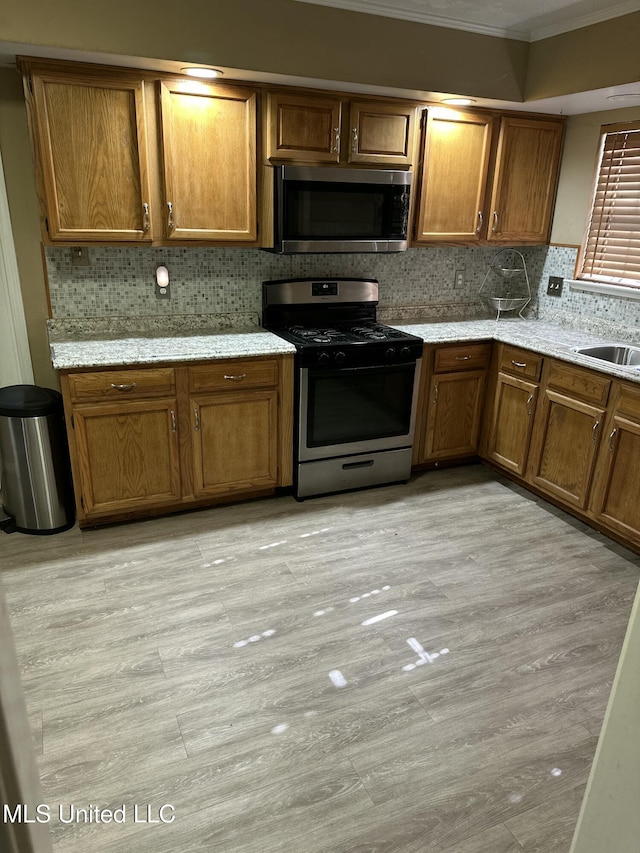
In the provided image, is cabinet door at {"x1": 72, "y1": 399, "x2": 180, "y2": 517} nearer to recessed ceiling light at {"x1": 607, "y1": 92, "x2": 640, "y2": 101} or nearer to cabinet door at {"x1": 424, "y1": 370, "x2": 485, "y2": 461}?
cabinet door at {"x1": 424, "y1": 370, "x2": 485, "y2": 461}

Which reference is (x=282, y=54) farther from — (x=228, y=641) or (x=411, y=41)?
(x=228, y=641)

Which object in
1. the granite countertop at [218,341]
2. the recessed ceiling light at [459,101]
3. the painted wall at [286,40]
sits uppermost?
the painted wall at [286,40]

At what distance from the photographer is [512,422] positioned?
12.1 ft

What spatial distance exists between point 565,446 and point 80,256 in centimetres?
281

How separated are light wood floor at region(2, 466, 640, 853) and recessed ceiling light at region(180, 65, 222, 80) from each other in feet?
7.23

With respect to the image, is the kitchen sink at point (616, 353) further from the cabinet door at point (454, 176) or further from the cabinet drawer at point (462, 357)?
the cabinet door at point (454, 176)

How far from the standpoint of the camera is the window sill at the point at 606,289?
3.52 metres

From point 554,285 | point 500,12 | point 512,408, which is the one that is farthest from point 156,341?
point 554,285

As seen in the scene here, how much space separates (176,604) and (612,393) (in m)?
2.29

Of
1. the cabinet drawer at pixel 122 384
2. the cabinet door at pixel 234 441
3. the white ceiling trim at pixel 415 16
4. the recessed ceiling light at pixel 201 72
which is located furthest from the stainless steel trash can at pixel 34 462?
the white ceiling trim at pixel 415 16

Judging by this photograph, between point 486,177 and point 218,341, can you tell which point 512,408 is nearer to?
point 486,177

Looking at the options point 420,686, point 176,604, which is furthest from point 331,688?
point 176,604

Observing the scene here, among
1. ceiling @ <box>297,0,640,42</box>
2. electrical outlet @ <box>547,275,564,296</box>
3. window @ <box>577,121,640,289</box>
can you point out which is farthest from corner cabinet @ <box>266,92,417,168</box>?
electrical outlet @ <box>547,275,564,296</box>

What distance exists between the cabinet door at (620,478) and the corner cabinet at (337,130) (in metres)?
1.88
